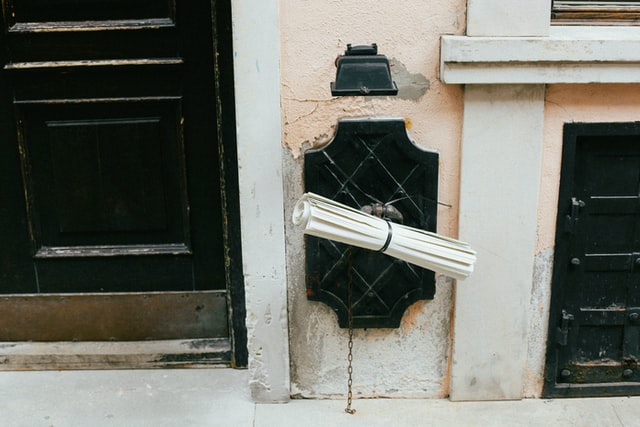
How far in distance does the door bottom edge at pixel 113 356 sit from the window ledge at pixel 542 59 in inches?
71.2

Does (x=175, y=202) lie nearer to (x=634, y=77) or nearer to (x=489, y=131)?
(x=489, y=131)

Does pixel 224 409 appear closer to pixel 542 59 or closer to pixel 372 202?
pixel 372 202

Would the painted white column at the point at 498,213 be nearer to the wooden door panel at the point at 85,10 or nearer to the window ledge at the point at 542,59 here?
the window ledge at the point at 542,59

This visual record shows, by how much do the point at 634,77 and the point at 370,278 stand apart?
4.57 feet

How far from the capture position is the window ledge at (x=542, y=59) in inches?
110

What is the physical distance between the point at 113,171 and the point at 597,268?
233 cm

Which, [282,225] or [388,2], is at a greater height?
[388,2]

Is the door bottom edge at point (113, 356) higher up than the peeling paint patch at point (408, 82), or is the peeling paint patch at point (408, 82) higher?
the peeling paint patch at point (408, 82)

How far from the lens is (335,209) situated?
8.56 ft

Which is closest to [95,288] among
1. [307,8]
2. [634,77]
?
[307,8]

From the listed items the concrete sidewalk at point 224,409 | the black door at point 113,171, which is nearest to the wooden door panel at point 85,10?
the black door at point 113,171

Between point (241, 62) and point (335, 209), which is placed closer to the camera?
point (335, 209)

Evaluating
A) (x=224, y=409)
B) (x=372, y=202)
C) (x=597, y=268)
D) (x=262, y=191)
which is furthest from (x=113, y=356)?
(x=597, y=268)

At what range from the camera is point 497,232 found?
304 centimetres
